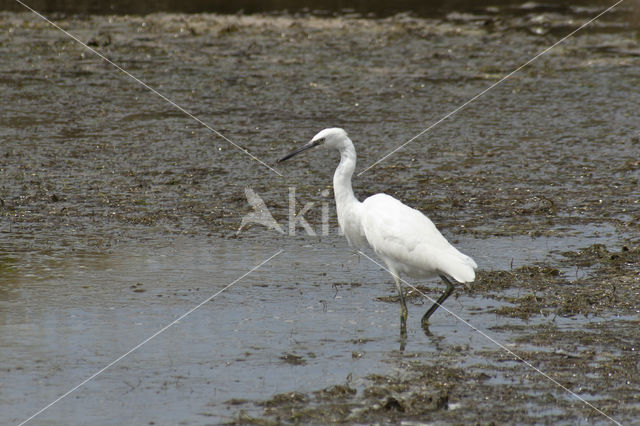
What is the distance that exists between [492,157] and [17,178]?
4.82m

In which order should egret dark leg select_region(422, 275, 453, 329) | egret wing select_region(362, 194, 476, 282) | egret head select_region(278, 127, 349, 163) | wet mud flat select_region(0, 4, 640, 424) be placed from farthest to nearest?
egret head select_region(278, 127, 349, 163) < egret dark leg select_region(422, 275, 453, 329) < egret wing select_region(362, 194, 476, 282) < wet mud flat select_region(0, 4, 640, 424)

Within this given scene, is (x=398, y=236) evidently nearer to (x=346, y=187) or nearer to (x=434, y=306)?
(x=434, y=306)

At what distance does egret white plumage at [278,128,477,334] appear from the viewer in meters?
6.35

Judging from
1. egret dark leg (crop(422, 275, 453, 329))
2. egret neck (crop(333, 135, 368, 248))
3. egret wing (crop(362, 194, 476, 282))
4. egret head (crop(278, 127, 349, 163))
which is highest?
egret head (crop(278, 127, 349, 163))

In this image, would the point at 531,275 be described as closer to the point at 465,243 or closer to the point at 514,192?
the point at 465,243

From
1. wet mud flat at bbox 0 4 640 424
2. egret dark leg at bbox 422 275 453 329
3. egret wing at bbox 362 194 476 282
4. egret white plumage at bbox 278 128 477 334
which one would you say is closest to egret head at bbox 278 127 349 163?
egret white plumage at bbox 278 128 477 334

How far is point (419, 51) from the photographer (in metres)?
16.1

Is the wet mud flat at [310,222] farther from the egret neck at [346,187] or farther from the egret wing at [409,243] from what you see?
→ the egret neck at [346,187]

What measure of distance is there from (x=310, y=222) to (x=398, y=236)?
241 centimetres

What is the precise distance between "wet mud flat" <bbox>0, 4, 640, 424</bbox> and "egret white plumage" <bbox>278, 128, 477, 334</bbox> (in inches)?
14.2

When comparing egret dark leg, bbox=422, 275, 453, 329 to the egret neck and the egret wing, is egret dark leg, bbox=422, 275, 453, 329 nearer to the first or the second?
the egret wing

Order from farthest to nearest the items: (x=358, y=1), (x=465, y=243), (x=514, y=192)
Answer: (x=358, y=1)
(x=514, y=192)
(x=465, y=243)

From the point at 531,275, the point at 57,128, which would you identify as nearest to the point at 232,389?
the point at 531,275

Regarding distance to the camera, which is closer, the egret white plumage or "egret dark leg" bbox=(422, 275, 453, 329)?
the egret white plumage
